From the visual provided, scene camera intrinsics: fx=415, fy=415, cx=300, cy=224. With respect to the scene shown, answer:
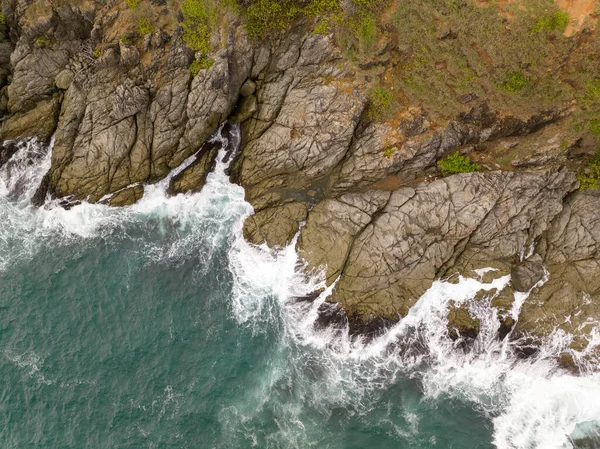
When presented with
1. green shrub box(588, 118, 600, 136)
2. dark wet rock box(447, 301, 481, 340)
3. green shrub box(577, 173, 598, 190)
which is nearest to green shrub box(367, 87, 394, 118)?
green shrub box(588, 118, 600, 136)

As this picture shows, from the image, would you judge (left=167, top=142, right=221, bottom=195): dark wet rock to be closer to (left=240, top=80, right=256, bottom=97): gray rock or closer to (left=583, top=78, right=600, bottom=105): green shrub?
(left=240, top=80, right=256, bottom=97): gray rock

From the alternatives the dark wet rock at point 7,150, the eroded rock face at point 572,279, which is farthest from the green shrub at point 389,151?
the dark wet rock at point 7,150

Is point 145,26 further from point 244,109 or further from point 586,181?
point 586,181

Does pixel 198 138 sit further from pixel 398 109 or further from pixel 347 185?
pixel 398 109

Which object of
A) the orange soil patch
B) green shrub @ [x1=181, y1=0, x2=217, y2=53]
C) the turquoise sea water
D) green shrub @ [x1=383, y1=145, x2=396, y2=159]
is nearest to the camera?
the orange soil patch

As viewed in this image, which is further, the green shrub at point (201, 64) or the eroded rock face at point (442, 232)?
the green shrub at point (201, 64)

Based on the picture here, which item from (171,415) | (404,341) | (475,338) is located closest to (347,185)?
(404,341)

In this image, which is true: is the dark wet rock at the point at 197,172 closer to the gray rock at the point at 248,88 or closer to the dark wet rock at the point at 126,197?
the dark wet rock at the point at 126,197
